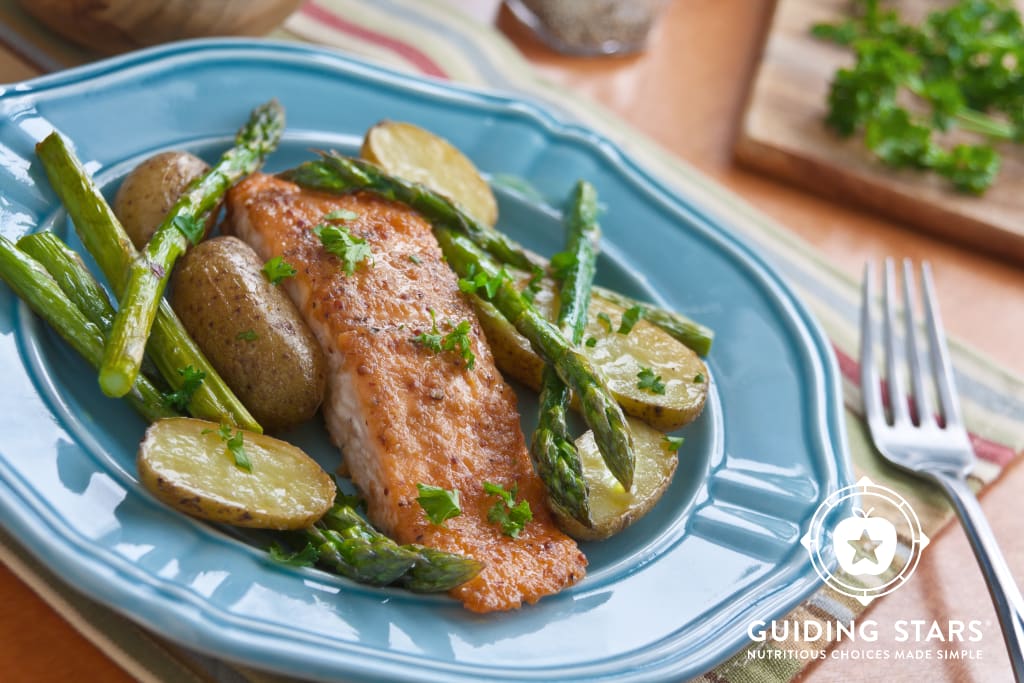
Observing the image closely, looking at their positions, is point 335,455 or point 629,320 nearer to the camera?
point 335,455

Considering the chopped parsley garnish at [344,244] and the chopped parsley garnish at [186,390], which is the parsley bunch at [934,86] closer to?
the chopped parsley garnish at [344,244]

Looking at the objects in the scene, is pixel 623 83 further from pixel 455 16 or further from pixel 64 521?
pixel 64 521

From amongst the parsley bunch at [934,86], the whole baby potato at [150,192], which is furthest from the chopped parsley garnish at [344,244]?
the parsley bunch at [934,86]

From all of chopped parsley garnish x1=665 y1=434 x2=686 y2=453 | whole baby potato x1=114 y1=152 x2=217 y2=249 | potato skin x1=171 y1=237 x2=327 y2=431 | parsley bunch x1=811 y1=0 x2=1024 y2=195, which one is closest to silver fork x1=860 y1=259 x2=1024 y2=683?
chopped parsley garnish x1=665 y1=434 x2=686 y2=453

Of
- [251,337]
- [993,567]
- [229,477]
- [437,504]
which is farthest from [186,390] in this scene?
[993,567]

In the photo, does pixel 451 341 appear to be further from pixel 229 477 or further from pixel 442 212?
pixel 229 477

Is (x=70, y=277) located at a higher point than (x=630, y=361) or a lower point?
higher
